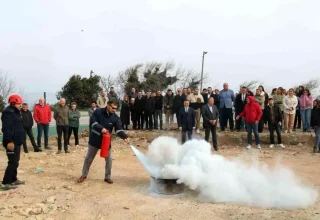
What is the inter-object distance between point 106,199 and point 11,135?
2.41 meters

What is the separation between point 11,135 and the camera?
7641 mm

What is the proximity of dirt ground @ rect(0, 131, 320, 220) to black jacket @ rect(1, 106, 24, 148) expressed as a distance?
1.06 metres

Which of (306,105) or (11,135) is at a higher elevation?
(306,105)

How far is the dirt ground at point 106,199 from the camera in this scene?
20.3 ft

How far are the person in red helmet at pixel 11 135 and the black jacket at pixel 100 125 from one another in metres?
1.50

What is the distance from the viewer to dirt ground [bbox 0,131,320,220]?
6199 mm

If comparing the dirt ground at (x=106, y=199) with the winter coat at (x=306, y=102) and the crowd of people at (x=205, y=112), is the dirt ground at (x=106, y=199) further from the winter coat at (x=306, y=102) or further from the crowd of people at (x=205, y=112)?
the winter coat at (x=306, y=102)

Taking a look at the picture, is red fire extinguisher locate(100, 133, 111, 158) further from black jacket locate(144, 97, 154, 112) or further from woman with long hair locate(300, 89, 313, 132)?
woman with long hair locate(300, 89, 313, 132)

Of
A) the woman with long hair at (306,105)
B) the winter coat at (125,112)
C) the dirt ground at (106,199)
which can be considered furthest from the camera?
the winter coat at (125,112)

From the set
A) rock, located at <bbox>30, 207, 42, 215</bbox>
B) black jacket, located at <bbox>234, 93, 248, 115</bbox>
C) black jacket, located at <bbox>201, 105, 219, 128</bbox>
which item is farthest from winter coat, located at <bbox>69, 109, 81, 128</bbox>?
rock, located at <bbox>30, 207, 42, 215</bbox>

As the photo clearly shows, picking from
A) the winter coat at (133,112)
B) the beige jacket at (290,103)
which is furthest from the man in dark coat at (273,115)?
the winter coat at (133,112)

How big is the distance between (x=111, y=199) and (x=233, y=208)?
91.2 inches

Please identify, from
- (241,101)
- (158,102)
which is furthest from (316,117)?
(158,102)

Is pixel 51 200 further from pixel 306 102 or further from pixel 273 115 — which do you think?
pixel 306 102
